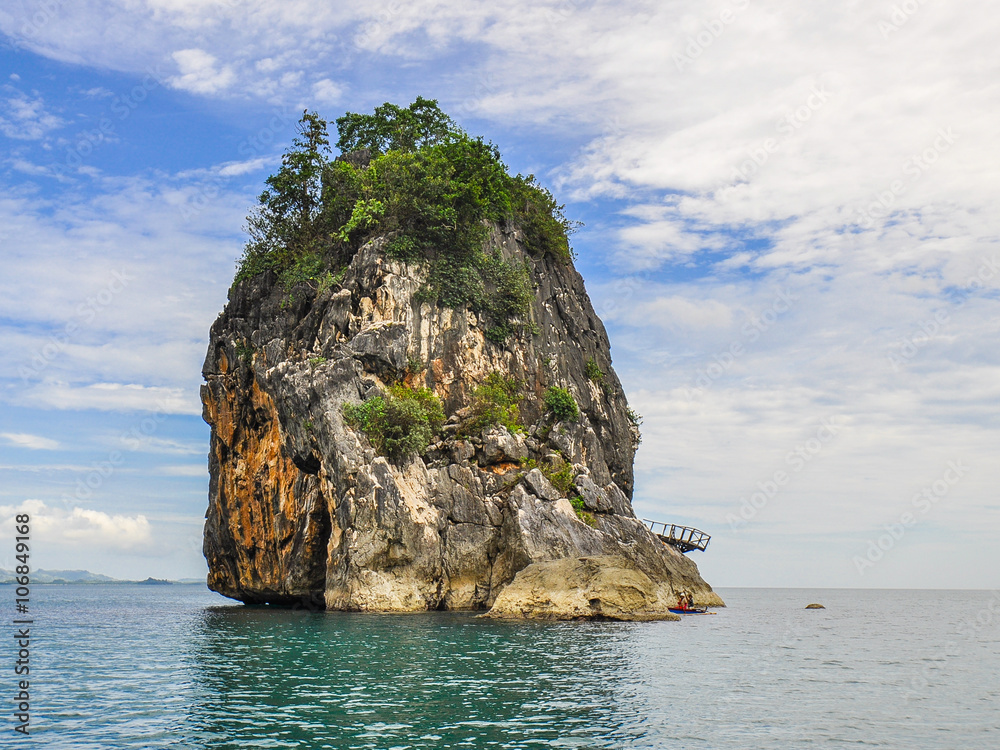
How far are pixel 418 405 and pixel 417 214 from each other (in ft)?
41.4

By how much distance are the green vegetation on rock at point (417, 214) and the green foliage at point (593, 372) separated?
7.44 metres

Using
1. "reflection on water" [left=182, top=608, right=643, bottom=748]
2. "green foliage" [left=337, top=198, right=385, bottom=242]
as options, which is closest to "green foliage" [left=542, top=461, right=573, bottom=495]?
"reflection on water" [left=182, top=608, right=643, bottom=748]

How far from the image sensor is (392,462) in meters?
39.2

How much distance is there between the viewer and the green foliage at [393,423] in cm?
3922

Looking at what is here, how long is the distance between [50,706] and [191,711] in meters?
3.54

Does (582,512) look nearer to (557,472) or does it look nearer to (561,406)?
(557,472)

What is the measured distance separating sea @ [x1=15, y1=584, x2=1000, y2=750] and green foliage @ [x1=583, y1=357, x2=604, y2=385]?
23784 mm

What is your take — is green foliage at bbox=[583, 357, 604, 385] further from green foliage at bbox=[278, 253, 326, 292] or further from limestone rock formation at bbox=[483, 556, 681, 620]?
limestone rock formation at bbox=[483, 556, 681, 620]

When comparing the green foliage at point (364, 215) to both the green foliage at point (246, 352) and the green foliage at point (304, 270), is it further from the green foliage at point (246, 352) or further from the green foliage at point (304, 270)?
the green foliage at point (246, 352)

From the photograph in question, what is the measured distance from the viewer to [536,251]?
5494 cm

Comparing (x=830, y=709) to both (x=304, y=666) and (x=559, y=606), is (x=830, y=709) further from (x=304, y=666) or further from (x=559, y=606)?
(x=559, y=606)

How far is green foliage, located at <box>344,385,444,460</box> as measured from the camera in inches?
1544

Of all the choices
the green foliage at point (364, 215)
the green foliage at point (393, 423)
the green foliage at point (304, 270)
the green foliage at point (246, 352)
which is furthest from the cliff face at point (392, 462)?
the green foliage at point (364, 215)

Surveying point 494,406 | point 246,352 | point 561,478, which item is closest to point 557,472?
point 561,478
